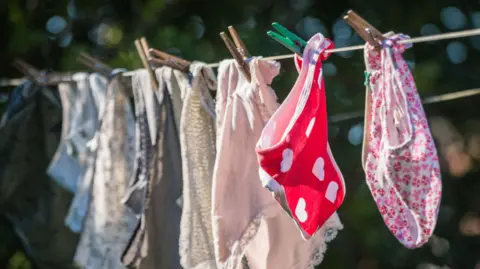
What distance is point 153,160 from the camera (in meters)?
1.36

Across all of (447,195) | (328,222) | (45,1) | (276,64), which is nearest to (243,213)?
(328,222)

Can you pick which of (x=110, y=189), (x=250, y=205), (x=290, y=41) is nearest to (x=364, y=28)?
(x=290, y=41)

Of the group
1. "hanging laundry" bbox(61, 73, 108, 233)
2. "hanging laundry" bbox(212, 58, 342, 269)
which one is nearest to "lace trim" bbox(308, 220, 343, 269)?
"hanging laundry" bbox(212, 58, 342, 269)

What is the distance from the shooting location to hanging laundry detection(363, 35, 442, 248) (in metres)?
1.10

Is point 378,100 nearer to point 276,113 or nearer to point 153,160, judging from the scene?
point 276,113

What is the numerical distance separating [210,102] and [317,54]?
30cm

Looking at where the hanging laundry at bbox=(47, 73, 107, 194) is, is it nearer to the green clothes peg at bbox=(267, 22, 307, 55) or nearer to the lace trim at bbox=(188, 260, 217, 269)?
the lace trim at bbox=(188, 260, 217, 269)

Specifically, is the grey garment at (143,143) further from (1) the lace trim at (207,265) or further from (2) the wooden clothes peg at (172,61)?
(1) the lace trim at (207,265)

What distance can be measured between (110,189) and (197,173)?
26cm

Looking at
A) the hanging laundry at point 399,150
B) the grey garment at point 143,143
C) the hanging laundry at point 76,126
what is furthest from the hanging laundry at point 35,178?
the hanging laundry at point 399,150

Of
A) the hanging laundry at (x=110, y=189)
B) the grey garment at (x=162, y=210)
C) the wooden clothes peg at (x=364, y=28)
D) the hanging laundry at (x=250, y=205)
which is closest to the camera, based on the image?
the wooden clothes peg at (x=364, y=28)

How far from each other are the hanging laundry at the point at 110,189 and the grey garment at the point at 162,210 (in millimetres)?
127

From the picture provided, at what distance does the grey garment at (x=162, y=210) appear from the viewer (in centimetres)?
135

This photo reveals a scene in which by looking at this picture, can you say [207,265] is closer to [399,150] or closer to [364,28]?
[399,150]
